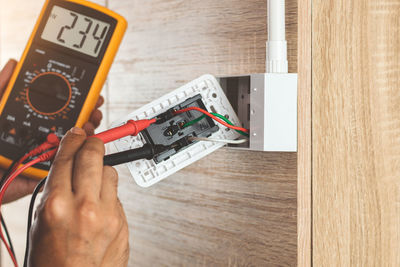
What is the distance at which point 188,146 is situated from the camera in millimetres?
531

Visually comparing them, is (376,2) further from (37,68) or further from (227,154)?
(37,68)

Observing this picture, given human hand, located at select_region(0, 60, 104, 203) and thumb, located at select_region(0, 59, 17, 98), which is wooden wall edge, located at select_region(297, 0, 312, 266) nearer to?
human hand, located at select_region(0, 60, 104, 203)

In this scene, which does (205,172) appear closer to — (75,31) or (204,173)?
(204,173)

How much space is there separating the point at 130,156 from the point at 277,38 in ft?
0.77

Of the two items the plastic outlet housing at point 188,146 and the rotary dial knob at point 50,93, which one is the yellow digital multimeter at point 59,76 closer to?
the rotary dial knob at point 50,93

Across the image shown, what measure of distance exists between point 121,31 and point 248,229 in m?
0.44

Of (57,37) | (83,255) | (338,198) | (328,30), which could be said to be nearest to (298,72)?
(328,30)

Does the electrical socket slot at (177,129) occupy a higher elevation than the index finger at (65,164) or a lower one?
higher

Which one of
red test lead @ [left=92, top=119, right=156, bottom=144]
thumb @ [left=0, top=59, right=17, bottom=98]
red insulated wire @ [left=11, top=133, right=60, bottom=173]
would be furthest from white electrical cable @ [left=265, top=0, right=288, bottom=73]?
thumb @ [left=0, top=59, right=17, bottom=98]

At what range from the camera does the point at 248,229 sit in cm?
53

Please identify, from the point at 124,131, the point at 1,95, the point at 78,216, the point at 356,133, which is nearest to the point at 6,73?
the point at 1,95

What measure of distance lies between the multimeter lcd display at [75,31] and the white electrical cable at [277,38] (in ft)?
1.22

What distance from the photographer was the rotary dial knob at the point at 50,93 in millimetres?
735

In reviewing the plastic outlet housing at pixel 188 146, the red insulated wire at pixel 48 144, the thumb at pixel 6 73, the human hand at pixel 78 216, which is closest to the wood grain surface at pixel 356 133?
the plastic outlet housing at pixel 188 146
